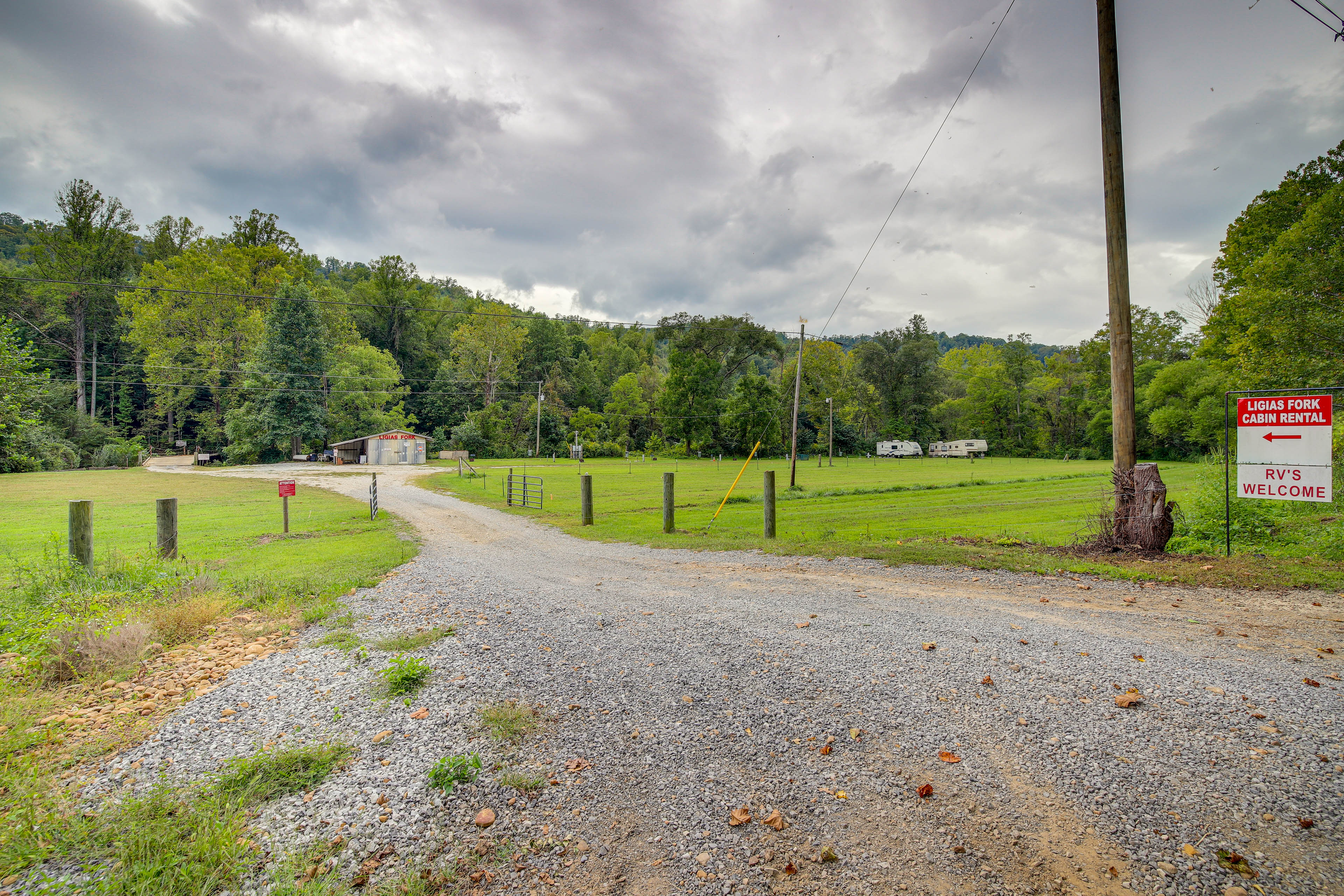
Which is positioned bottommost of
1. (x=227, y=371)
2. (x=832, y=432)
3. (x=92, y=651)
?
(x=92, y=651)

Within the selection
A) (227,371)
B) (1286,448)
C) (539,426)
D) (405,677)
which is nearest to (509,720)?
(405,677)

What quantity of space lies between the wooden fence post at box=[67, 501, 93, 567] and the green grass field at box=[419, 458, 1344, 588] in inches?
328

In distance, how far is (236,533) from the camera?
1469 cm

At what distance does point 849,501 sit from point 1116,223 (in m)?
15.1

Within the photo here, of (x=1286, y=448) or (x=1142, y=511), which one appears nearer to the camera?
(x=1286, y=448)

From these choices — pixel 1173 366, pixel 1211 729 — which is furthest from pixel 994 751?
pixel 1173 366

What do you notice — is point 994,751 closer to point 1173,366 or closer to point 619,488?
point 619,488

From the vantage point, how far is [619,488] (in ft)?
94.7

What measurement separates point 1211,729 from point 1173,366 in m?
63.2

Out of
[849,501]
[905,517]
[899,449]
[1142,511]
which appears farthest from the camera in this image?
[899,449]

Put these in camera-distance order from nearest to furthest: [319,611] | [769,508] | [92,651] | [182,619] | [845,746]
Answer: [845,746], [92,651], [182,619], [319,611], [769,508]

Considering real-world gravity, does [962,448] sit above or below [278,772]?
above

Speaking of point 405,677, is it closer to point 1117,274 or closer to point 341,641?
point 341,641

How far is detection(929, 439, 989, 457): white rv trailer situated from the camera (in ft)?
247
